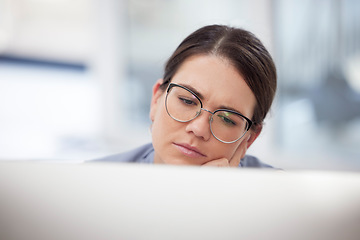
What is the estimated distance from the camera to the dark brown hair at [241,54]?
0.46 m

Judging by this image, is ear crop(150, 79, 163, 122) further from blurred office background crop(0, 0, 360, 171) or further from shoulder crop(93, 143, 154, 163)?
blurred office background crop(0, 0, 360, 171)

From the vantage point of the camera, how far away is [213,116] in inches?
17.4

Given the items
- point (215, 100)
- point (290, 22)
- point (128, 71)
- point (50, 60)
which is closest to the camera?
point (215, 100)

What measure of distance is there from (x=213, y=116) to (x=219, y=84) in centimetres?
4

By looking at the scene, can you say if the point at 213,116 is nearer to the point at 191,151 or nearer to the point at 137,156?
the point at 191,151

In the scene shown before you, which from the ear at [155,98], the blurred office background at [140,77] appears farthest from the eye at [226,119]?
the blurred office background at [140,77]

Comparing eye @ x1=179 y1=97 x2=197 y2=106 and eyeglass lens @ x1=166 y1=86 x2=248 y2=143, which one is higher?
eye @ x1=179 y1=97 x2=197 y2=106

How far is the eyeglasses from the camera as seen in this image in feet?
1.45

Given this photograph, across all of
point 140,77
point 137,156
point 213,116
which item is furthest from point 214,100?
point 140,77

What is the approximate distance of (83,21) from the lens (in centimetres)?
164

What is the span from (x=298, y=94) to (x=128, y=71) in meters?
0.62

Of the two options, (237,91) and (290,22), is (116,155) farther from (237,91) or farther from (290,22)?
(290,22)

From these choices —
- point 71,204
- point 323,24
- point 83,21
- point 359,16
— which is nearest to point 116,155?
point 71,204

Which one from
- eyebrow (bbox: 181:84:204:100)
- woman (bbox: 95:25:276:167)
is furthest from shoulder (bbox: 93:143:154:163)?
eyebrow (bbox: 181:84:204:100)
